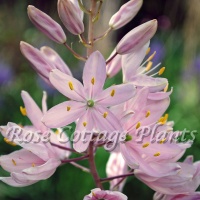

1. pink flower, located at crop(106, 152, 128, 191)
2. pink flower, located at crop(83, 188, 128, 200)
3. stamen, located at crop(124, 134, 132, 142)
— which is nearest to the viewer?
pink flower, located at crop(83, 188, 128, 200)

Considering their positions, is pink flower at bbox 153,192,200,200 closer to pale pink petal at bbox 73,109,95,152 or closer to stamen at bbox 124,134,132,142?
stamen at bbox 124,134,132,142

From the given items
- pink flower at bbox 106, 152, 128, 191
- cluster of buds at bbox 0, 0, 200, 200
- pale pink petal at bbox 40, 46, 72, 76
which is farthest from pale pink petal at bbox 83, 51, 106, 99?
pink flower at bbox 106, 152, 128, 191

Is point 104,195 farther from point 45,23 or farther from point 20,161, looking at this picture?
point 45,23

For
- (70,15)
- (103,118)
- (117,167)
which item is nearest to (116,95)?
(103,118)

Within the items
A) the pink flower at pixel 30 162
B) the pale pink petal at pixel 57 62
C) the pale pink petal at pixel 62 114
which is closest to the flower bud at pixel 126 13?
the pale pink petal at pixel 57 62

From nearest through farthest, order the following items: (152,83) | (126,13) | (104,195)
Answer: (104,195), (152,83), (126,13)

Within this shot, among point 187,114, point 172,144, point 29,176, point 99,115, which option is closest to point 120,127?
point 99,115

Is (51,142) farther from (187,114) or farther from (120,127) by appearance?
(187,114)
